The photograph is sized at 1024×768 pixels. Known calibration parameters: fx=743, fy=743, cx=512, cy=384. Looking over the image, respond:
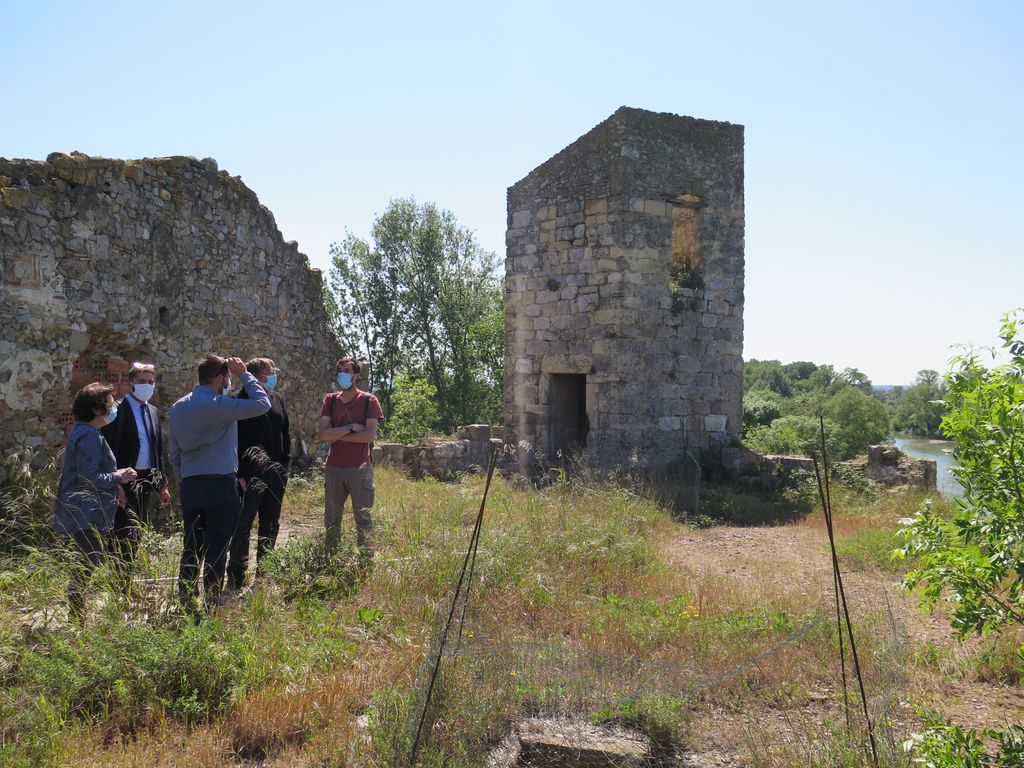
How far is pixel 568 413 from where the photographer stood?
479 inches

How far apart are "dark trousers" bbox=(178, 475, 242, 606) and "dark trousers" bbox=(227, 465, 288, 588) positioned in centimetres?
42

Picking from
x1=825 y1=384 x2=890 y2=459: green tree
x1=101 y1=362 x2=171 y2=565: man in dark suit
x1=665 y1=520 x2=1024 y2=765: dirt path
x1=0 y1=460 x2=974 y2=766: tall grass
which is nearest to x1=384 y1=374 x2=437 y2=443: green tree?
x1=665 y1=520 x2=1024 y2=765: dirt path

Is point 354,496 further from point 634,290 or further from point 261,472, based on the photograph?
point 634,290

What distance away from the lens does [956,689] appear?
4297 millimetres

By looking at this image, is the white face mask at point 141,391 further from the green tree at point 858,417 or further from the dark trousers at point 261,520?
the green tree at point 858,417

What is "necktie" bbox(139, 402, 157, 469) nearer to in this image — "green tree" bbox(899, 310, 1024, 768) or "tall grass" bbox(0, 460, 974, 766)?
"tall grass" bbox(0, 460, 974, 766)

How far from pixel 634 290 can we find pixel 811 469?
3.55 meters

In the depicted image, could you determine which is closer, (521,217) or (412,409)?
(521,217)

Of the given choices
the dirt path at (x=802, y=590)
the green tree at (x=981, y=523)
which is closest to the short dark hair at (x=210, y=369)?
the dirt path at (x=802, y=590)

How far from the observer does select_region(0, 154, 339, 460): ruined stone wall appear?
612 cm

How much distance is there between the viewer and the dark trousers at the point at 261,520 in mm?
5031

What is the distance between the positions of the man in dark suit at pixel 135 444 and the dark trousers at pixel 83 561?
11.2 inches

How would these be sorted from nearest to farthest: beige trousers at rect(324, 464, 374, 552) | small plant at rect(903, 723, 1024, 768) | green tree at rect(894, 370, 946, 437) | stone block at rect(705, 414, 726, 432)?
small plant at rect(903, 723, 1024, 768), beige trousers at rect(324, 464, 374, 552), stone block at rect(705, 414, 726, 432), green tree at rect(894, 370, 946, 437)

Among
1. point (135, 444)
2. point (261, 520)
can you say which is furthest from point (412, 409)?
point (135, 444)
